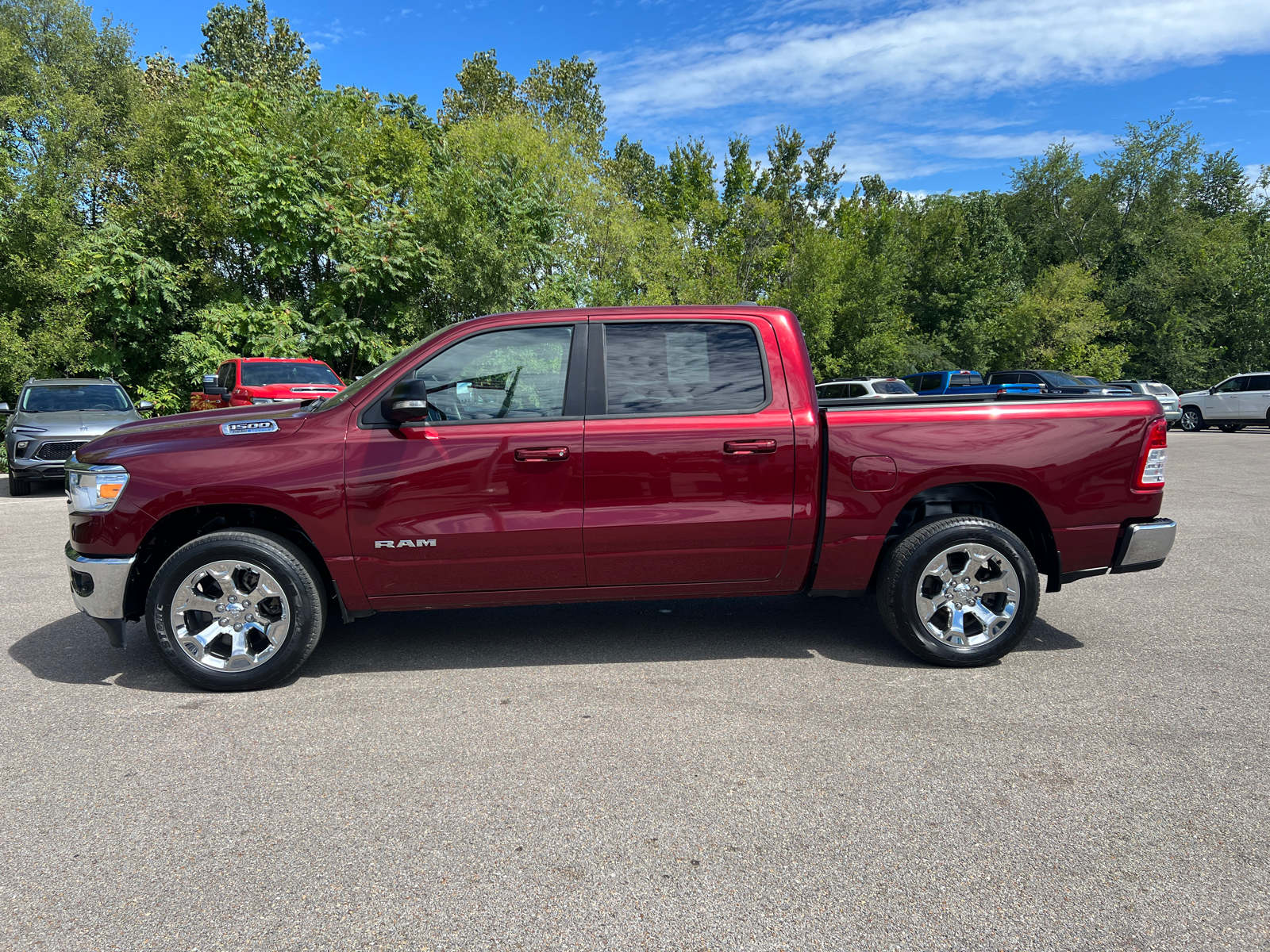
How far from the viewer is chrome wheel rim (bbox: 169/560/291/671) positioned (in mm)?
4117

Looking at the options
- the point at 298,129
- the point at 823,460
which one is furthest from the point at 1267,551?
the point at 298,129

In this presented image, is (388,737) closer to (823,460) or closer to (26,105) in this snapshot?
(823,460)

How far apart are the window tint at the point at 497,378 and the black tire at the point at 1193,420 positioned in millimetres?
29852

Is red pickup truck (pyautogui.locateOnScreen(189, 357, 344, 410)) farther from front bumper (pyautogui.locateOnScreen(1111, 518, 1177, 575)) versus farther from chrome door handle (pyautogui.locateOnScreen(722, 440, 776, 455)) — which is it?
front bumper (pyautogui.locateOnScreen(1111, 518, 1177, 575))

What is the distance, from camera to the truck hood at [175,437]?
163 inches

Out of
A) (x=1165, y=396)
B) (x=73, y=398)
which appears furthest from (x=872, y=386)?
(x=73, y=398)

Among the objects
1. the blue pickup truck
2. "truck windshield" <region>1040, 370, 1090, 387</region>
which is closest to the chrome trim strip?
the blue pickup truck

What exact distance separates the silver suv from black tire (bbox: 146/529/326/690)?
384 inches

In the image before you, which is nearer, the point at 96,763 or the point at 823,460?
the point at 96,763

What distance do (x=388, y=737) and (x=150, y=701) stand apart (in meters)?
1.39

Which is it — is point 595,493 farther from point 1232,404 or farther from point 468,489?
point 1232,404

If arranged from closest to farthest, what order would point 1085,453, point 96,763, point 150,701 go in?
point 96,763
point 150,701
point 1085,453

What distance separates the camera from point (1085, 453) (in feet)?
14.4

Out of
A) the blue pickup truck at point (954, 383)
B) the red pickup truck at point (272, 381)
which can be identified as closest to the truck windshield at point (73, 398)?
the red pickup truck at point (272, 381)
